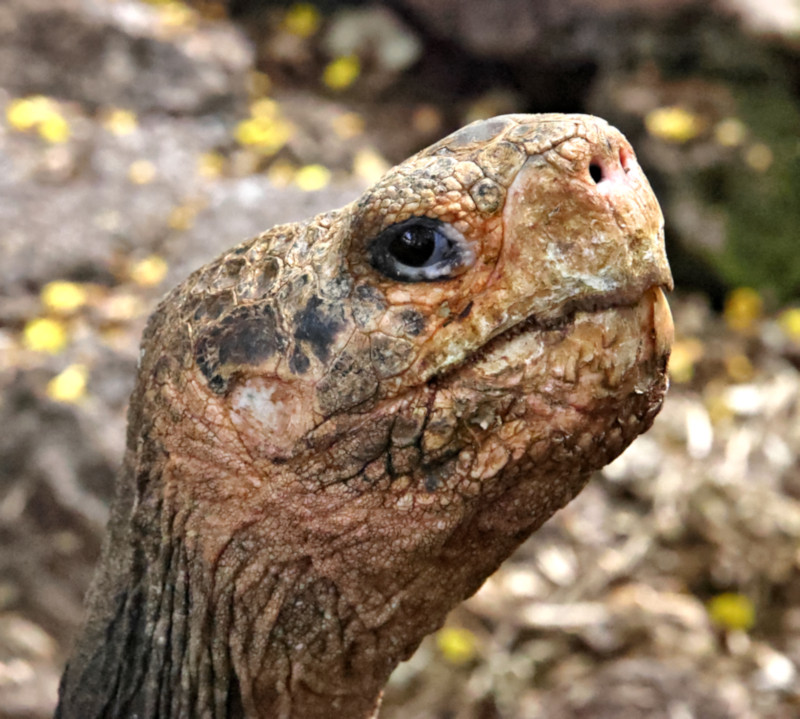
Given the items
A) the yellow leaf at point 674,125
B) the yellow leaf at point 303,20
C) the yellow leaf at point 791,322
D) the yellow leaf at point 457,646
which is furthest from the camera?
the yellow leaf at point 303,20

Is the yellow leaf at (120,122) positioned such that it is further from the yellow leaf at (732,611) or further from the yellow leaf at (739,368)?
the yellow leaf at (732,611)

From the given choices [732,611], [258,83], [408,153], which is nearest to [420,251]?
[732,611]

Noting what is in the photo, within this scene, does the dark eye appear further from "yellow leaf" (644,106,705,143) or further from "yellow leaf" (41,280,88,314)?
"yellow leaf" (644,106,705,143)

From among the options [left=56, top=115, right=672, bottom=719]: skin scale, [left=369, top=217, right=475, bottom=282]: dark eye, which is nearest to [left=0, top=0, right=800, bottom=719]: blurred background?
[left=56, top=115, right=672, bottom=719]: skin scale

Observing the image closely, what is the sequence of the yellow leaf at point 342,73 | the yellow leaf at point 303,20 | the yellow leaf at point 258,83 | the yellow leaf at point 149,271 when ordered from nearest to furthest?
1. the yellow leaf at point 149,271
2. the yellow leaf at point 258,83
3. the yellow leaf at point 342,73
4. the yellow leaf at point 303,20

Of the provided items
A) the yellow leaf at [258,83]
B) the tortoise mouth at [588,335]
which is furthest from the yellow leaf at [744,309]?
the tortoise mouth at [588,335]

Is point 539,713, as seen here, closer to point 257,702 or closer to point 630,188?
point 257,702
